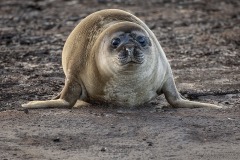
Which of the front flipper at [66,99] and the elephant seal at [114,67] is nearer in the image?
the elephant seal at [114,67]

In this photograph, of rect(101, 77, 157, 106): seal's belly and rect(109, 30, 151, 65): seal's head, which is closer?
rect(109, 30, 151, 65): seal's head

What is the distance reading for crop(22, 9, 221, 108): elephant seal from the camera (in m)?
7.62

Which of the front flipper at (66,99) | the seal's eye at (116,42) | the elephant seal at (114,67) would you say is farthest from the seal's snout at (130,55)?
the front flipper at (66,99)

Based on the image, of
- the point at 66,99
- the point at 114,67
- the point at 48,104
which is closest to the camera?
the point at 114,67

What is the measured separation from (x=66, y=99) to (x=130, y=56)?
3.45 ft

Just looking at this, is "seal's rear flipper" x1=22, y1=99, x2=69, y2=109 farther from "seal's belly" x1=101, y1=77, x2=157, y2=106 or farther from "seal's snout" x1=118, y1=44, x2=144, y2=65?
"seal's snout" x1=118, y1=44, x2=144, y2=65

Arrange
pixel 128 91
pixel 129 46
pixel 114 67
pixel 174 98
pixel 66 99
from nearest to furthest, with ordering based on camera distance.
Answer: pixel 129 46
pixel 114 67
pixel 128 91
pixel 66 99
pixel 174 98

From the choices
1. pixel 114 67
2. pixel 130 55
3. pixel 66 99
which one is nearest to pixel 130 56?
pixel 130 55

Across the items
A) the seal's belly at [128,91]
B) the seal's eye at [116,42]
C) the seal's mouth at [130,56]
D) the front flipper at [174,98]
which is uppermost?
the seal's eye at [116,42]

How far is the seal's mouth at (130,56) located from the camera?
7.40m

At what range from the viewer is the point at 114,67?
7633 millimetres

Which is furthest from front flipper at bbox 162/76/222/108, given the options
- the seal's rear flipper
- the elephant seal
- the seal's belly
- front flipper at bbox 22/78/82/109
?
the seal's rear flipper

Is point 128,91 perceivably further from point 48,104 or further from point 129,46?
point 48,104

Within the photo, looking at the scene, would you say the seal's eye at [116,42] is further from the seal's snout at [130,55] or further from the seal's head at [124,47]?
the seal's snout at [130,55]
